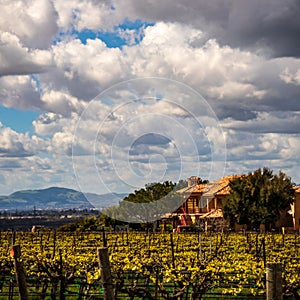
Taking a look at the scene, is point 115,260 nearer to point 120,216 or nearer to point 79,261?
point 79,261

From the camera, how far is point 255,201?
150ft

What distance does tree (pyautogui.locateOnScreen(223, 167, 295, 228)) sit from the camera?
148 ft

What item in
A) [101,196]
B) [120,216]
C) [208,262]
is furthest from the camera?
[120,216]

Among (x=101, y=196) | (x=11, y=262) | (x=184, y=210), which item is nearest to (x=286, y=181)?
(x=184, y=210)

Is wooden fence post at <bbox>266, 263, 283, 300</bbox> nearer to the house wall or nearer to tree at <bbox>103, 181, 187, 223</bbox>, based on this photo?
the house wall

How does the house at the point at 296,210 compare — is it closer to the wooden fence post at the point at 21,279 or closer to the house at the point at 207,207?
the house at the point at 207,207

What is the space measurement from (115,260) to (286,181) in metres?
36.5

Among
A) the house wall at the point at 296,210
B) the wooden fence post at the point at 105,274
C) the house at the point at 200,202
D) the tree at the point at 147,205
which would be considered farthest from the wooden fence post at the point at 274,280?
the tree at the point at 147,205

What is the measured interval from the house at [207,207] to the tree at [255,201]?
4.91 meters

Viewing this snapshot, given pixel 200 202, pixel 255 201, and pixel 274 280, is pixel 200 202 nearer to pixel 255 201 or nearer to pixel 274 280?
pixel 255 201

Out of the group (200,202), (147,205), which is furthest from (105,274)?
(200,202)

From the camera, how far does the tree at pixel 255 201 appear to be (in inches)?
1774

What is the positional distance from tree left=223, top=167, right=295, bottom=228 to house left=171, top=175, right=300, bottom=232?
16.1 feet

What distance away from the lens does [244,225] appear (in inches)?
1882
